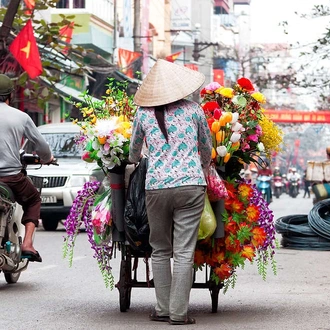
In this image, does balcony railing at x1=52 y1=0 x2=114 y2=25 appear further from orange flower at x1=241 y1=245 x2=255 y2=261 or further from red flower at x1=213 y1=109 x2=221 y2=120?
orange flower at x1=241 y1=245 x2=255 y2=261

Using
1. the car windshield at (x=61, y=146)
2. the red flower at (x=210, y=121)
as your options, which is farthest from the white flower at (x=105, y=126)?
the car windshield at (x=61, y=146)

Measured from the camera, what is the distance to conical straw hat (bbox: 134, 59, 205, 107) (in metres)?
7.25

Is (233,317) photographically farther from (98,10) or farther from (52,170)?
(98,10)

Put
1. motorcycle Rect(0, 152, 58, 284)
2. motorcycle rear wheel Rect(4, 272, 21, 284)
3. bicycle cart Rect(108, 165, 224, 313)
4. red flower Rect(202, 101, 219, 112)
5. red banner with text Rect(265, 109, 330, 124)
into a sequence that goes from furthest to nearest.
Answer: red banner with text Rect(265, 109, 330, 124), motorcycle rear wheel Rect(4, 272, 21, 284), motorcycle Rect(0, 152, 58, 284), red flower Rect(202, 101, 219, 112), bicycle cart Rect(108, 165, 224, 313)

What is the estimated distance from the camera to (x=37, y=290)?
9.57m

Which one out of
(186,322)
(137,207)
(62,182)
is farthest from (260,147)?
(62,182)

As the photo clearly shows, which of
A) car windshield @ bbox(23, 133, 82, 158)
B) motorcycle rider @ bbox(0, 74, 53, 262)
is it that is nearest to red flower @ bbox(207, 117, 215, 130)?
motorcycle rider @ bbox(0, 74, 53, 262)

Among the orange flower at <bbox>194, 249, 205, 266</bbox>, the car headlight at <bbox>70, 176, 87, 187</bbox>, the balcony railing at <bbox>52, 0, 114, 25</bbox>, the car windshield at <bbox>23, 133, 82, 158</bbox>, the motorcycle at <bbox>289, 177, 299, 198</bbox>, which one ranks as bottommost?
the motorcycle at <bbox>289, 177, 299, 198</bbox>

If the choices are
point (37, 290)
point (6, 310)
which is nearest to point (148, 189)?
point (6, 310)

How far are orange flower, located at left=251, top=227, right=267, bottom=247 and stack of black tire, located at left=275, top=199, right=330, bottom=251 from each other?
7.46m

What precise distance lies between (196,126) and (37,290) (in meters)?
3.01

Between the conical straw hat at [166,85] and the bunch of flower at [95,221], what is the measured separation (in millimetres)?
873

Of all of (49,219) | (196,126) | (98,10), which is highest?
(98,10)

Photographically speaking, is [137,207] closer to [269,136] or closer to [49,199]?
[269,136]
